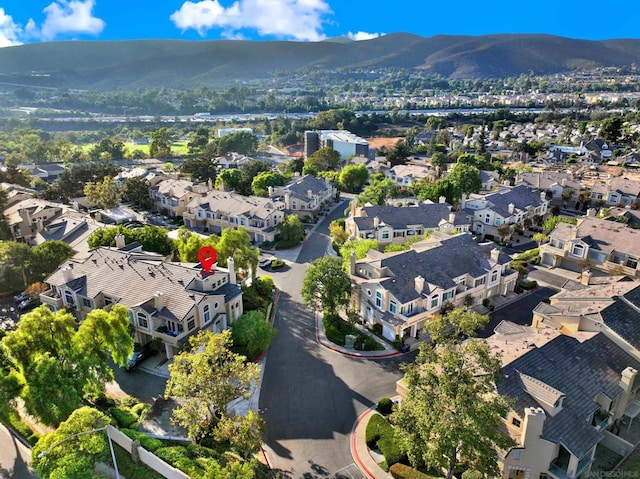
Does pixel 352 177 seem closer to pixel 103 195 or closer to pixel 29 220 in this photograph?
pixel 103 195

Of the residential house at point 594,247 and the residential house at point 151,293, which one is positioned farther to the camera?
the residential house at point 594,247

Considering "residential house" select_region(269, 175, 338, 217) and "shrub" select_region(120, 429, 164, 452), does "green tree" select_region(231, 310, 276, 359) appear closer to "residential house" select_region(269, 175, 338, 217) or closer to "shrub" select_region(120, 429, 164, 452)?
"shrub" select_region(120, 429, 164, 452)

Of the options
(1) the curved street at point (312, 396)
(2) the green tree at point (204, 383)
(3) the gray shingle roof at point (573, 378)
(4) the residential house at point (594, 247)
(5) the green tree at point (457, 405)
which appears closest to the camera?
(5) the green tree at point (457, 405)

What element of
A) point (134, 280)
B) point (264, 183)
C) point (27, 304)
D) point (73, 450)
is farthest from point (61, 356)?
point (264, 183)

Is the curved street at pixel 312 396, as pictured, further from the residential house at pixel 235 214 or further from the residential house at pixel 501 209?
the residential house at pixel 501 209

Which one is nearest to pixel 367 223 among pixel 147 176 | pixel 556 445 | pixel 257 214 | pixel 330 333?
pixel 257 214

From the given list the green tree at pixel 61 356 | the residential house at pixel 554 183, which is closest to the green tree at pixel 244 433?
the green tree at pixel 61 356
